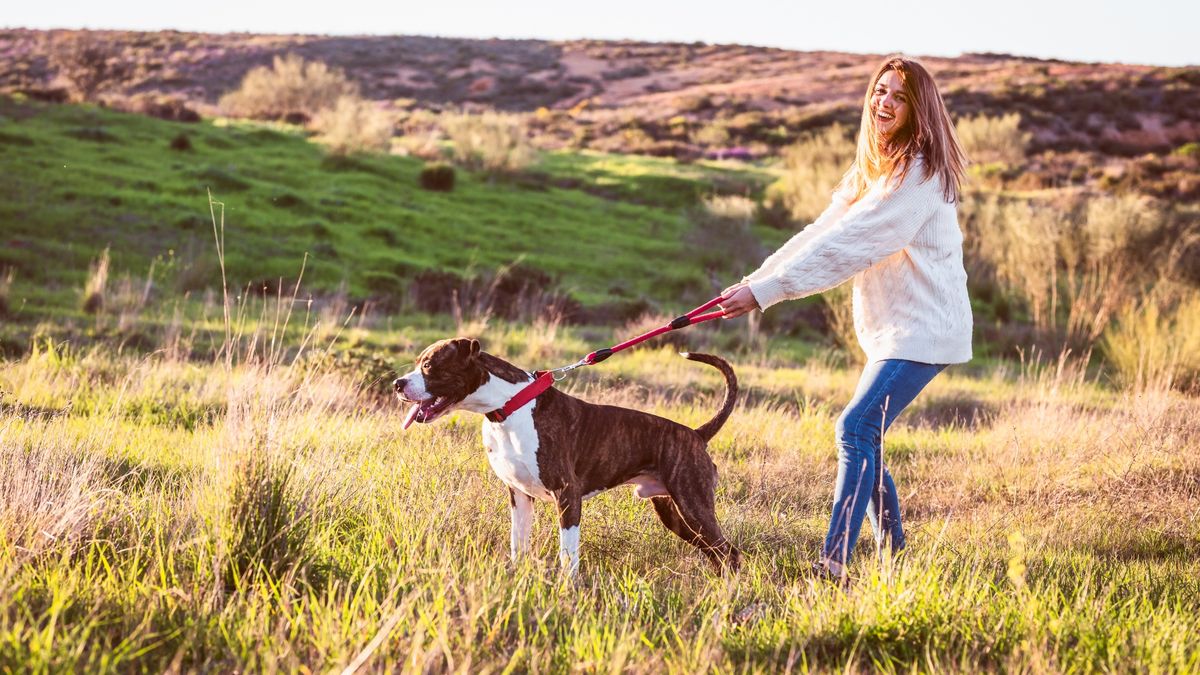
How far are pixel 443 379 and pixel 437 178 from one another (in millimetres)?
23599

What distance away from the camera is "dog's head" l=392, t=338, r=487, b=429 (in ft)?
14.0

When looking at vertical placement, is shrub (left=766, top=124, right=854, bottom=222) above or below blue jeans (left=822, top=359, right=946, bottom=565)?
below

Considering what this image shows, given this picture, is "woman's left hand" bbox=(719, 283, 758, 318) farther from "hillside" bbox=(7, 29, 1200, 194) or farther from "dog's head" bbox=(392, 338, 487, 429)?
"hillside" bbox=(7, 29, 1200, 194)

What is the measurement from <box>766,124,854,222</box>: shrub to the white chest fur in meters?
21.7

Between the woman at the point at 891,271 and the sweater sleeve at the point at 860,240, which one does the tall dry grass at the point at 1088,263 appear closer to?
the woman at the point at 891,271

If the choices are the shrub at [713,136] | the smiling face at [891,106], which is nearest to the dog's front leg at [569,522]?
the smiling face at [891,106]

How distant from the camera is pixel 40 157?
22719 mm

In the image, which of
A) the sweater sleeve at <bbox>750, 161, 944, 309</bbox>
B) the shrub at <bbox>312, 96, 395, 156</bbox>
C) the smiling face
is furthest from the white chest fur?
the shrub at <bbox>312, 96, 395, 156</bbox>

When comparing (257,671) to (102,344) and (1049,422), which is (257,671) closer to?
(1049,422)

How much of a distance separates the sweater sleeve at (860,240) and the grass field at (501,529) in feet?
3.89

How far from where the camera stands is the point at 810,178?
29719 mm

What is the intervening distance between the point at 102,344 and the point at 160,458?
5.81 metres

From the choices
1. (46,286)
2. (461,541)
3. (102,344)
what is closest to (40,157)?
(46,286)

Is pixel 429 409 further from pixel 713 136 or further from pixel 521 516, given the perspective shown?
pixel 713 136
